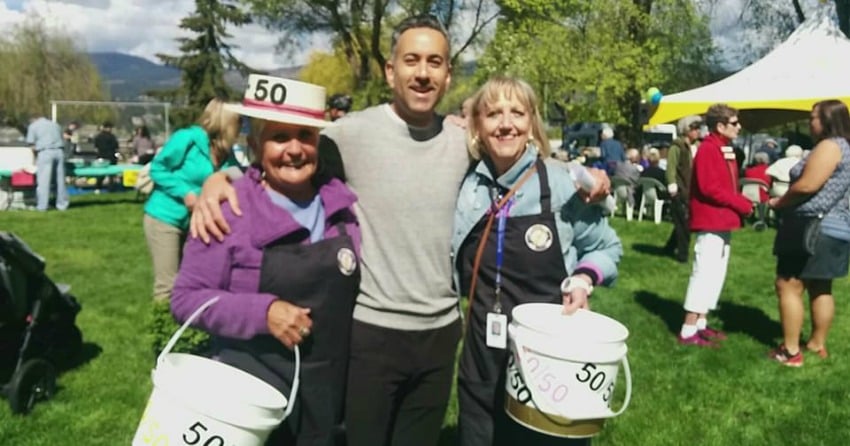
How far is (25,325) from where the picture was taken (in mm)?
4918

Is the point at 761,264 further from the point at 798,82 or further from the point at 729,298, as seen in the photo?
the point at 798,82

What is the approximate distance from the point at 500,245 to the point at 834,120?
4.17 m

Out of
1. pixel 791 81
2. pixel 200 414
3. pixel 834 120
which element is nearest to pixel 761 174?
pixel 791 81

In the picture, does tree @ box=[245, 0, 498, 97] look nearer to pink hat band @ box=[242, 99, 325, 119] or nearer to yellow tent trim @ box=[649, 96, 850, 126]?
yellow tent trim @ box=[649, 96, 850, 126]

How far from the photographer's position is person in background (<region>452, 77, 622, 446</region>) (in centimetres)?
272

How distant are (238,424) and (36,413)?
3.44m

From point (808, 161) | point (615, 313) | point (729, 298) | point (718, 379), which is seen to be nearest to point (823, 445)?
point (718, 379)

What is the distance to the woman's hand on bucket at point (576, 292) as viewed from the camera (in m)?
2.62

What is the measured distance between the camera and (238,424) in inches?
79.8

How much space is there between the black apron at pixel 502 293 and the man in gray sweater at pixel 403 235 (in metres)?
0.12

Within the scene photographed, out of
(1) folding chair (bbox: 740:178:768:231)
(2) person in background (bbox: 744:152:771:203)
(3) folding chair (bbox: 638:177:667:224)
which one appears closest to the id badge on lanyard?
(3) folding chair (bbox: 638:177:667:224)

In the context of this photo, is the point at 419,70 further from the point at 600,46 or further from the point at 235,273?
the point at 600,46

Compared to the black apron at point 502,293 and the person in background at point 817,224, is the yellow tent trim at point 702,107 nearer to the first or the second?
the person in background at point 817,224

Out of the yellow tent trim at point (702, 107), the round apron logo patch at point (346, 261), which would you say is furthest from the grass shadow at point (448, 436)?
the yellow tent trim at point (702, 107)
